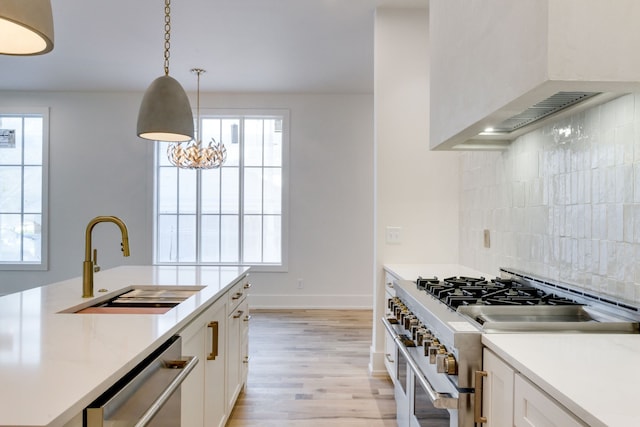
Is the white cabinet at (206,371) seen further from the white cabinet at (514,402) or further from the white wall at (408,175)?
the white wall at (408,175)

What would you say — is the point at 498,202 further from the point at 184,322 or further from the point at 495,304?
the point at 184,322

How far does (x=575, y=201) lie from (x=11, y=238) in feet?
22.1

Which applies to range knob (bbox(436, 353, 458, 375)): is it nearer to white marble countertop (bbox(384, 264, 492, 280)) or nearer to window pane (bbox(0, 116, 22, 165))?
white marble countertop (bbox(384, 264, 492, 280))

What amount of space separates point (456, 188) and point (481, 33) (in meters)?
1.90

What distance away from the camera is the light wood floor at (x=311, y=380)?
2604 mm

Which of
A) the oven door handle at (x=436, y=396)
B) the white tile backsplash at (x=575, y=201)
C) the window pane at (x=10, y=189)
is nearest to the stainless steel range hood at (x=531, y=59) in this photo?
the white tile backsplash at (x=575, y=201)

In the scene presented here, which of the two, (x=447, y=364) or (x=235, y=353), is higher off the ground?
(x=447, y=364)

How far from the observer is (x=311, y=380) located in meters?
3.17

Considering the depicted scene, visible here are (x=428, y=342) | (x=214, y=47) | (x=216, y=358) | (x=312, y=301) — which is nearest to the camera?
(x=428, y=342)

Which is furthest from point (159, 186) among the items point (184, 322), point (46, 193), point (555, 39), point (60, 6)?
point (555, 39)

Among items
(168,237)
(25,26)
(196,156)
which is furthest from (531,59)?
(168,237)

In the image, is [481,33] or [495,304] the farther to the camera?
[495,304]

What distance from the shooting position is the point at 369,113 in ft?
18.6

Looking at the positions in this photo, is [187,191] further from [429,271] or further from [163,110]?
[429,271]
